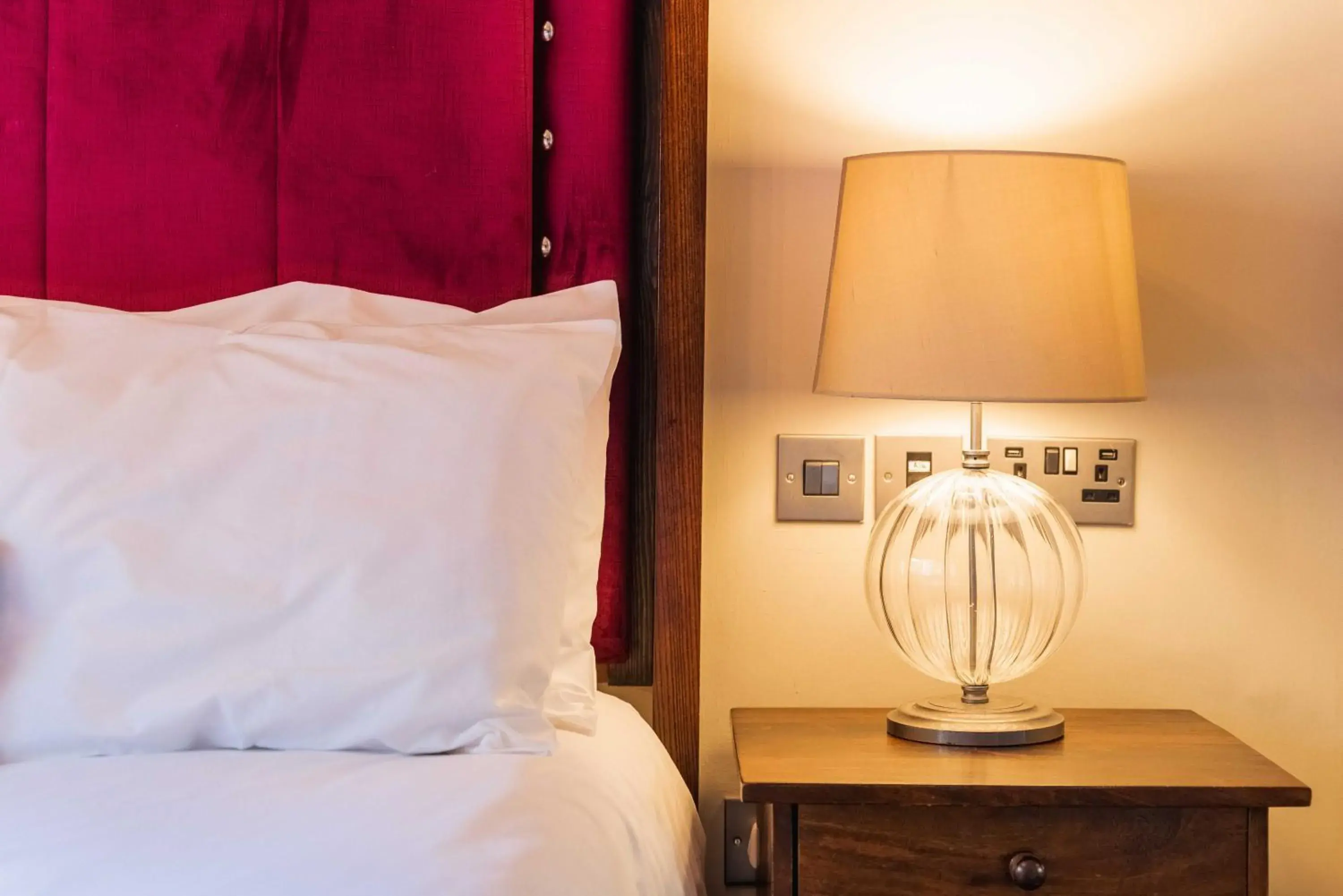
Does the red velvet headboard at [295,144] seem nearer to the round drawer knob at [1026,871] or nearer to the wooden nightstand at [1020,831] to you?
the wooden nightstand at [1020,831]

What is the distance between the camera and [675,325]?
5.01 ft

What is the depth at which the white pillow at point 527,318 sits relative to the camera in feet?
4.53

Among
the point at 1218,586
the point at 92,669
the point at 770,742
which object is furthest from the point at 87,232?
the point at 1218,586

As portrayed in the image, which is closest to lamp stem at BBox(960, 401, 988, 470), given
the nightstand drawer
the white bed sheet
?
the nightstand drawer

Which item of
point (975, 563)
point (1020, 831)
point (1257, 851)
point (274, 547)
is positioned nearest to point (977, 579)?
point (975, 563)

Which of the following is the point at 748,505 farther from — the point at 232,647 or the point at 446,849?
the point at 446,849

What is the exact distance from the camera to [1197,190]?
160 centimetres

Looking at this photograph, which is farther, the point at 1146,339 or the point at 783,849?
the point at 1146,339

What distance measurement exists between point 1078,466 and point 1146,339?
0.18 m

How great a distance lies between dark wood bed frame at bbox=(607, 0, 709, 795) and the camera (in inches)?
59.9

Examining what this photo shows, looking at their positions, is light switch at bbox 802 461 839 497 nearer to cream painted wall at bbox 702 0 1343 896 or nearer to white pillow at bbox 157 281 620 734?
cream painted wall at bbox 702 0 1343 896

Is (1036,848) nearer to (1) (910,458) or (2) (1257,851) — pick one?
(2) (1257,851)

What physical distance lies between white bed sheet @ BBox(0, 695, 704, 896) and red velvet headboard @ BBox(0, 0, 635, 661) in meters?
0.61

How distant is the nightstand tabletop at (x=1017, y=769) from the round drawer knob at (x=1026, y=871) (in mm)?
52
